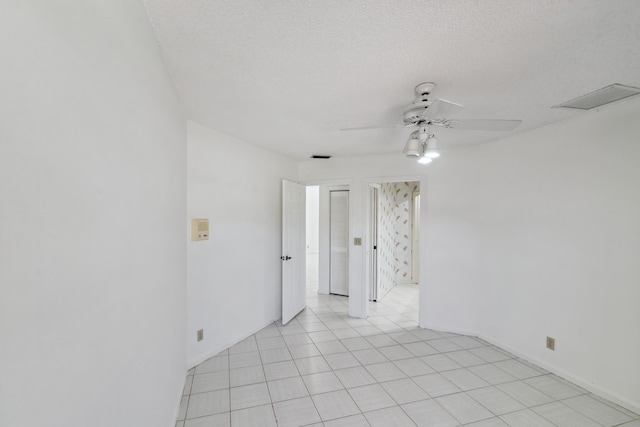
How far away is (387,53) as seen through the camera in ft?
4.99

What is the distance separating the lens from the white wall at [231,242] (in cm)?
273

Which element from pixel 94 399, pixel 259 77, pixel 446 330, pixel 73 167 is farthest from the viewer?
pixel 446 330

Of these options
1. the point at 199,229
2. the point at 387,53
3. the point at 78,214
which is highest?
the point at 387,53

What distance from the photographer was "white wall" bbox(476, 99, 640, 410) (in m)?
2.19

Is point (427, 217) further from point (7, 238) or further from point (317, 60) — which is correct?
point (7, 238)

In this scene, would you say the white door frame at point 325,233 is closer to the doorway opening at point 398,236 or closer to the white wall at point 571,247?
the doorway opening at point 398,236

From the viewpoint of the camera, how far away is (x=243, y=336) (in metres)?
3.30

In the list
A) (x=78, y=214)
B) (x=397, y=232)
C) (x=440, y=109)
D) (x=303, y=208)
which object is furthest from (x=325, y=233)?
(x=78, y=214)

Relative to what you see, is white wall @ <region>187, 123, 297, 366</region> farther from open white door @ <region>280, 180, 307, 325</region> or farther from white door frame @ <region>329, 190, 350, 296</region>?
white door frame @ <region>329, 190, 350, 296</region>

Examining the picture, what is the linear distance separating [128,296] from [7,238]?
689 mm

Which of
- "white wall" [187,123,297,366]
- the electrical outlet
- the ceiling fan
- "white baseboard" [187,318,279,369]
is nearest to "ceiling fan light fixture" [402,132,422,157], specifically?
the ceiling fan

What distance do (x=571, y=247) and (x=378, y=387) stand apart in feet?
7.23

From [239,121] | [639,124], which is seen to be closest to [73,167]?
[239,121]

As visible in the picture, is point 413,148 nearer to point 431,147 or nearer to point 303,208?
point 431,147
